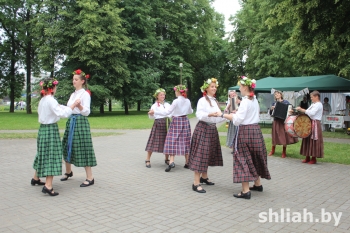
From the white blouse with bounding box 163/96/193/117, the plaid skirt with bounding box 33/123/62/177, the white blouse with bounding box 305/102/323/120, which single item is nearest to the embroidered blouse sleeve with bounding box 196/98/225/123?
the white blouse with bounding box 163/96/193/117

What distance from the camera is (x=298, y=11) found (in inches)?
511

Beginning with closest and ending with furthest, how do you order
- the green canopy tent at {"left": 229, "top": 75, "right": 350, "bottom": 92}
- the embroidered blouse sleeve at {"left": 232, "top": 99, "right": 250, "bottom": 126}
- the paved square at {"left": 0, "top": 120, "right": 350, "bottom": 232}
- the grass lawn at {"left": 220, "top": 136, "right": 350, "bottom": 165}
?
the paved square at {"left": 0, "top": 120, "right": 350, "bottom": 232} → the embroidered blouse sleeve at {"left": 232, "top": 99, "right": 250, "bottom": 126} → the grass lawn at {"left": 220, "top": 136, "right": 350, "bottom": 165} → the green canopy tent at {"left": 229, "top": 75, "right": 350, "bottom": 92}

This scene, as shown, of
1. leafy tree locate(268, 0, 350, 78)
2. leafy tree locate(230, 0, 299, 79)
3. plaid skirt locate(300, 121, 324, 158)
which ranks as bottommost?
plaid skirt locate(300, 121, 324, 158)

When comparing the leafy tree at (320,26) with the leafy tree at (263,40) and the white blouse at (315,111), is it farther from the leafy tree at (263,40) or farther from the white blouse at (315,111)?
the leafy tree at (263,40)

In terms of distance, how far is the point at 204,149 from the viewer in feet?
18.6

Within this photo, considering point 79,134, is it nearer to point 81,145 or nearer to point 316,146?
point 81,145

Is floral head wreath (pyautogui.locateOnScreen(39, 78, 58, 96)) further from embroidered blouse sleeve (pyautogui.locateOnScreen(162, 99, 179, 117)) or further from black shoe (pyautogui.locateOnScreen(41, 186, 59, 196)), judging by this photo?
embroidered blouse sleeve (pyautogui.locateOnScreen(162, 99, 179, 117))

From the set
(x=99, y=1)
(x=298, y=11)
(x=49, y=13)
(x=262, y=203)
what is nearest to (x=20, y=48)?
(x=49, y=13)

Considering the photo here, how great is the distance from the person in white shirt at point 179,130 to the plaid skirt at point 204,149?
1443mm

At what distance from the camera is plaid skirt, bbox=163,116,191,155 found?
23.9 feet

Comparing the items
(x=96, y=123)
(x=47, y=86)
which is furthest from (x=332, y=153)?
(x=96, y=123)

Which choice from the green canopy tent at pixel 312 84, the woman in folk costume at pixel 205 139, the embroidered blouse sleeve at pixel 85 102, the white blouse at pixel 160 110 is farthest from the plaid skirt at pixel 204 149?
the green canopy tent at pixel 312 84

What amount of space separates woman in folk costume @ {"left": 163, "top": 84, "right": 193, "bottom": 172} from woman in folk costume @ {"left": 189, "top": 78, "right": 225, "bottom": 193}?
1.44 meters

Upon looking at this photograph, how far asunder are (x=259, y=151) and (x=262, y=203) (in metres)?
0.83
